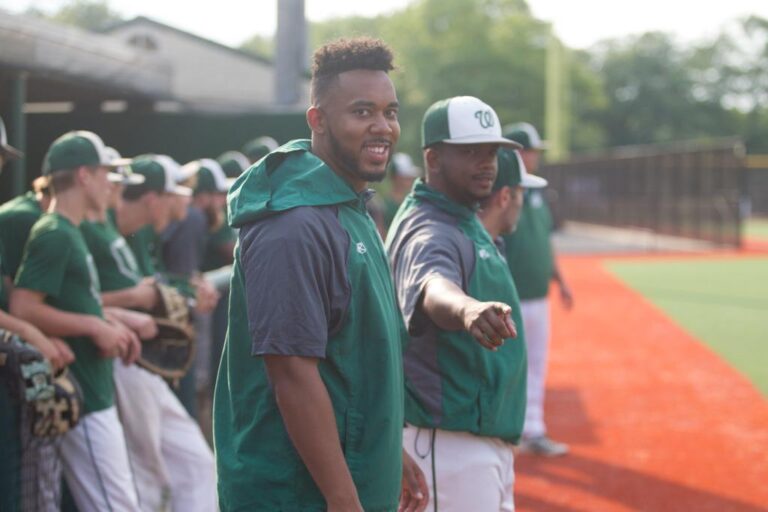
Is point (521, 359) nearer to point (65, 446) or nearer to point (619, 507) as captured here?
point (65, 446)

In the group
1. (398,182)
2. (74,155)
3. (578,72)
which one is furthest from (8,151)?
(578,72)

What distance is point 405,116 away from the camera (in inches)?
2484

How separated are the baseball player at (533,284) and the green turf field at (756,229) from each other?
1282 inches

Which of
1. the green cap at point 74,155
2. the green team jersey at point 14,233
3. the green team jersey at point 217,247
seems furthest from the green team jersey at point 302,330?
the green team jersey at point 217,247

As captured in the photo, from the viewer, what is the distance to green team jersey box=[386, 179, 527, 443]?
370 cm

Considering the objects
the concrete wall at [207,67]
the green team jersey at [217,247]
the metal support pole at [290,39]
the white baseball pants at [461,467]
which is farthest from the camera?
the concrete wall at [207,67]

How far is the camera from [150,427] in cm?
547

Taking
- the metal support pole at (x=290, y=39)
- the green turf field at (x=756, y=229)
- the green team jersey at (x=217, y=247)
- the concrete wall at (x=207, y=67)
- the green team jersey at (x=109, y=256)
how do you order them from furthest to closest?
the green turf field at (x=756, y=229)
the concrete wall at (x=207, y=67)
the metal support pole at (x=290, y=39)
the green team jersey at (x=217, y=247)
the green team jersey at (x=109, y=256)

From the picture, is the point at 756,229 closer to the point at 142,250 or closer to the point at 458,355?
the point at 142,250

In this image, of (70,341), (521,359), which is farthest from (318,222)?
(70,341)

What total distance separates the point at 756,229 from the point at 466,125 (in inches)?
1769

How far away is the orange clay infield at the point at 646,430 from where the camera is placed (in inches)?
258

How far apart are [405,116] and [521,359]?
59.9 meters

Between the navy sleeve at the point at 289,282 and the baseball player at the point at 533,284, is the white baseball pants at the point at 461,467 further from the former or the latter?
the baseball player at the point at 533,284
